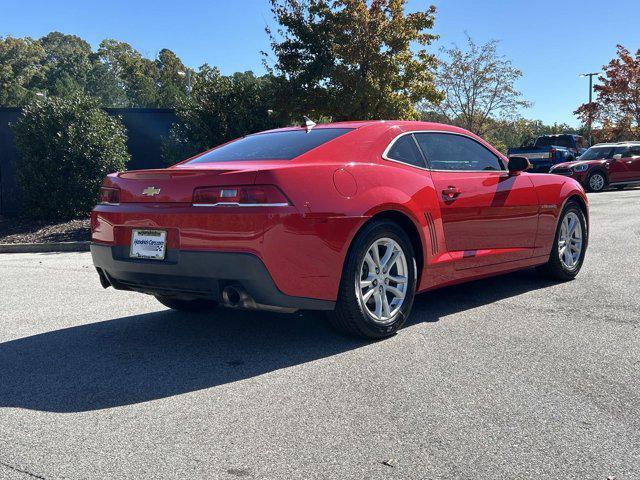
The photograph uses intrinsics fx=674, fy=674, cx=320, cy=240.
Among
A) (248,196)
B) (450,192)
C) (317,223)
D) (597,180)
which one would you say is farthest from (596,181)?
(248,196)

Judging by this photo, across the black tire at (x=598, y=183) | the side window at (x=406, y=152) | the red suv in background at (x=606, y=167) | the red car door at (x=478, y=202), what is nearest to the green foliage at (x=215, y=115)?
the red car door at (x=478, y=202)

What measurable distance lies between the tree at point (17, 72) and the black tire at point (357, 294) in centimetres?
8019

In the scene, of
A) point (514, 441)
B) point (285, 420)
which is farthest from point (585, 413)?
point (285, 420)

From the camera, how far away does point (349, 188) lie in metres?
4.36

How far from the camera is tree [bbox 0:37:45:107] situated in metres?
78.6

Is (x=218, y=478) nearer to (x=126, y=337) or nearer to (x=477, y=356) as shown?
(x=477, y=356)

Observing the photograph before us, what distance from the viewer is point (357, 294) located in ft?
14.3

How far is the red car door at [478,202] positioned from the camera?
17.0 feet

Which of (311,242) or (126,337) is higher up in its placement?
(311,242)

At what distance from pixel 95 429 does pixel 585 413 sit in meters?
2.34

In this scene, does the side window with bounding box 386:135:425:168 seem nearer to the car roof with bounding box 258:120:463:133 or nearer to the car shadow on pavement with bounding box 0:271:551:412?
the car roof with bounding box 258:120:463:133

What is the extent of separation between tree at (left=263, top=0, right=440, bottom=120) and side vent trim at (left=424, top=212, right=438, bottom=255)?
11422 millimetres

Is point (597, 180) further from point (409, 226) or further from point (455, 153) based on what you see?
point (409, 226)

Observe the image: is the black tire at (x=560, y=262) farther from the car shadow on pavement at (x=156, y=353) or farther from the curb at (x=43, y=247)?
the curb at (x=43, y=247)
